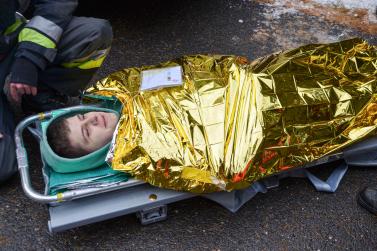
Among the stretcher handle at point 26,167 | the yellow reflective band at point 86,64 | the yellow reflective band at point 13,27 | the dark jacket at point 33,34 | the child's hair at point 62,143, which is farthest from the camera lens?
the yellow reflective band at point 86,64

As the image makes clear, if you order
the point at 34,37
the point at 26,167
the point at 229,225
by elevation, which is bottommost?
the point at 229,225

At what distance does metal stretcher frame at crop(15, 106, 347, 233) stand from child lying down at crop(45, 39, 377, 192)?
0.30 ft

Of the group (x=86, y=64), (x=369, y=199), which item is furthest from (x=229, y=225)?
(x=86, y=64)

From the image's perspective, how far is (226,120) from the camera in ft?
6.64

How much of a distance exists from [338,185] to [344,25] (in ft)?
5.62

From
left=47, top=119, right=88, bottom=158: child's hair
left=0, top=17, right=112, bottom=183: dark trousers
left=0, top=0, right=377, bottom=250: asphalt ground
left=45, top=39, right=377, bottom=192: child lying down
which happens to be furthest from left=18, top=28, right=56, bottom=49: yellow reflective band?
left=0, top=0, right=377, bottom=250: asphalt ground

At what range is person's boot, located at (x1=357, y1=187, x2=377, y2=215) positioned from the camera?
2.21 metres

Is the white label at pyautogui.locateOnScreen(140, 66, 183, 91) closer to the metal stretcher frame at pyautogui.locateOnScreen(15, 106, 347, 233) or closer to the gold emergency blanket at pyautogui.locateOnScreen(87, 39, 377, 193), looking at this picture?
the gold emergency blanket at pyautogui.locateOnScreen(87, 39, 377, 193)

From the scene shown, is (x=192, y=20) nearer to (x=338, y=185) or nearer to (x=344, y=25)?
(x=344, y=25)

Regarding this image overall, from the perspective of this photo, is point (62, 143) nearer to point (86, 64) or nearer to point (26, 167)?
point (26, 167)

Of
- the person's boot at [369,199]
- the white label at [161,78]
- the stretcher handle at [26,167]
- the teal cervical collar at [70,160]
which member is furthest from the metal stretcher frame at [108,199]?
the white label at [161,78]

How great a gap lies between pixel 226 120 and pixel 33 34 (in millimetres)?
969

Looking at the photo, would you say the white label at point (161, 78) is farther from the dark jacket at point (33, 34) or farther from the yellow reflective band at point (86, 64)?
the dark jacket at point (33, 34)

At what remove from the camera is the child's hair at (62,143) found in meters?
1.99
